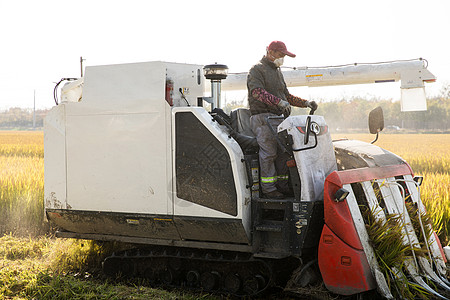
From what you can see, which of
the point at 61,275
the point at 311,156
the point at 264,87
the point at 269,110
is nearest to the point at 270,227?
the point at 311,156

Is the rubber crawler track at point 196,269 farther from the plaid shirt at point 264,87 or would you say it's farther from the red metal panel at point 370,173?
the plaid shirt at point 264,87

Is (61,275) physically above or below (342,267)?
below

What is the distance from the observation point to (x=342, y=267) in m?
4.78

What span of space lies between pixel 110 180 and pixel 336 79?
158 inches

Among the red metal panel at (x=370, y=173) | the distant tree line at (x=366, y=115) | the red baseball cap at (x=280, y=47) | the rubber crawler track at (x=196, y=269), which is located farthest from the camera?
the distant tree line at (x=366, y=115)

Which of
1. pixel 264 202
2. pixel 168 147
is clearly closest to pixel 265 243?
pixel 264 202

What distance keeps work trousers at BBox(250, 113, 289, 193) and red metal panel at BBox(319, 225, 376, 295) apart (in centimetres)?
79

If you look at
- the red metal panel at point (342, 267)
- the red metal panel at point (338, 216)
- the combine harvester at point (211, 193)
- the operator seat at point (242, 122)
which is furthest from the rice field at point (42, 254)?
the operator seat at point (242, 122)

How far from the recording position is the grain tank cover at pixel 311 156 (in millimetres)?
5129

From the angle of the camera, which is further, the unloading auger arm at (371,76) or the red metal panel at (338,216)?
the unloading auger arm at (371,76)

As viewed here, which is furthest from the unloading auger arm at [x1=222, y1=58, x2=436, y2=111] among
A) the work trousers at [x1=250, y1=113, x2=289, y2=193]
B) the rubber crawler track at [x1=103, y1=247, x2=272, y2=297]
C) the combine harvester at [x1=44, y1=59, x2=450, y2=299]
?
the rubber crawler track at [x1=103, y1=247, x2=272, y2=297]

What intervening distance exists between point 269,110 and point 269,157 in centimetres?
65

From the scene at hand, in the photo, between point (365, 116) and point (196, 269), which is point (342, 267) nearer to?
point (196, 269)

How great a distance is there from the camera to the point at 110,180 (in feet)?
19.3
